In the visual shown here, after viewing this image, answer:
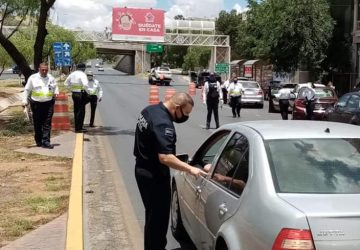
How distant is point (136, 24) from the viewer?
64.2 m

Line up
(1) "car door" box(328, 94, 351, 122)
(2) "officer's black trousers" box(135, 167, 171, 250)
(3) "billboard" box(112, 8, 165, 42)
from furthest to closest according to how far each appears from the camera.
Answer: (3) "billboard" box(112, 8, 165, 42) → (1) "car door" box(328, 94, 351, 122) → (2) "officer's black trousers" box(135, 167, 171, 250)

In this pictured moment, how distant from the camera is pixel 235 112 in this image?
23.4 metres

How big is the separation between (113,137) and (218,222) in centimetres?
1161

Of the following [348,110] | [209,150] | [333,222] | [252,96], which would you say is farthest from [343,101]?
[252,96]

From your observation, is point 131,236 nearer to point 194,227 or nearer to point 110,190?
point 194,227

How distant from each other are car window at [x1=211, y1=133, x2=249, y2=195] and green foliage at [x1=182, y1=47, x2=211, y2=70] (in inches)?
3609

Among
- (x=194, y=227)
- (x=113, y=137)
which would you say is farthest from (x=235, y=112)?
(x=194, y=227)

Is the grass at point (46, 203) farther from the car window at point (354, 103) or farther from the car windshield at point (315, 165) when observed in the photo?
the car window at point (354, 103)

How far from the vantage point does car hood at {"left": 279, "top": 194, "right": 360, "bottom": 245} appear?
10.8 feet

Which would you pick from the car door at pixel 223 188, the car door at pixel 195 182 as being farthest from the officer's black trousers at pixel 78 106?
the car door at pixel 223 188

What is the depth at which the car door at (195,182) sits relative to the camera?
16.9 ft

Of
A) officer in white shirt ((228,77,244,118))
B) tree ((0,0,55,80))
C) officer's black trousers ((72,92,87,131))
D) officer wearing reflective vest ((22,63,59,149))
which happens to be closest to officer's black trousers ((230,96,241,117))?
officer in white shirt ((228,77,244,118))

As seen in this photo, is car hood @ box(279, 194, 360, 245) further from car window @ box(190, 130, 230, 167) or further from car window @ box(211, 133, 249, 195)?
car window @ box(190, 130, 230, 167)

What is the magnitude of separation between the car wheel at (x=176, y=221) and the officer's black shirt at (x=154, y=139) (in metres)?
1.21
